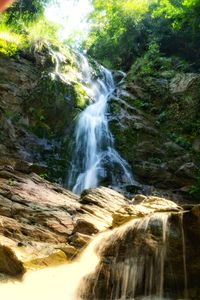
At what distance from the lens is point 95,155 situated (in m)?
14.9

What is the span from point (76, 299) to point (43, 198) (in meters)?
3.76

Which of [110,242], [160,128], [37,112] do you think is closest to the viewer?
[110,242]

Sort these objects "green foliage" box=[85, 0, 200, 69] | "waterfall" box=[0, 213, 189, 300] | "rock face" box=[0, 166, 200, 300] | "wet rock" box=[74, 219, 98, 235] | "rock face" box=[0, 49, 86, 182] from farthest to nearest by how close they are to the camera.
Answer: "green foliage" box=[85, 0, 200, 69], "rock face" box=[0, 49, 86, 182], "wet rock" box=[74, 219, 98, 235], "rock face" box=[0, 166, 200, 300], "waterfall" box=[0, 213, 189, 300]

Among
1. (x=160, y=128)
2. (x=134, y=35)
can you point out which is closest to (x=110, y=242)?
(x=160, y=128)

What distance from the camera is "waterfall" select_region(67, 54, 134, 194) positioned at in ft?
45.4

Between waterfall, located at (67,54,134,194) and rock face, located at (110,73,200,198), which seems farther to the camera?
rock face, located at (110,73,200,198)

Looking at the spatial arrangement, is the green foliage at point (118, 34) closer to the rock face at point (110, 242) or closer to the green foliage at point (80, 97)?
the green foliage at point (80, 97)

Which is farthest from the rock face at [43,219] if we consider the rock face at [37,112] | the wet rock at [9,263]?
the rock face at [37,112]

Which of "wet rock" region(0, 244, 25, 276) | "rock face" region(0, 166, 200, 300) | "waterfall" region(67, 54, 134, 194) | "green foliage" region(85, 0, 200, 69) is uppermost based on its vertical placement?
"green foliage" region(85, 0, 200, 69)

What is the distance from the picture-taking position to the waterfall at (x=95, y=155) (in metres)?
13.8

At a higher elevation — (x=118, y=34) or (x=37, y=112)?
(x=118, y=34)

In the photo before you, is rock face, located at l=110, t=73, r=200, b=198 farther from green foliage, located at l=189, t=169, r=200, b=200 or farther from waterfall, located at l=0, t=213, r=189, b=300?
waterfall, located at l=0, t=213, r=189, b=300

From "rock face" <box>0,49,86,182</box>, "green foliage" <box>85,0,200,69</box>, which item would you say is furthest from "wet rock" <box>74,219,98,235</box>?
"green foliage" <box>85,0,200,69</box>

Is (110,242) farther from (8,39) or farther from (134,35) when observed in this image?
(134,35)
